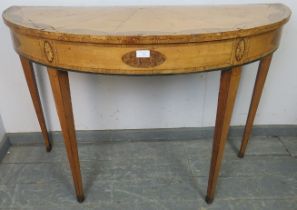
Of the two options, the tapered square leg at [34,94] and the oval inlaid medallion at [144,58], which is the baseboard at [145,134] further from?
the oval inlaid medallion at [144,58]

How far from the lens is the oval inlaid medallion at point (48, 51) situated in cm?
78

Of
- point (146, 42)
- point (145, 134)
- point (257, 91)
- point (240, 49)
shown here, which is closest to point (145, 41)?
point (146, 42)

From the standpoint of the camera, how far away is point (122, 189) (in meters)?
1.18

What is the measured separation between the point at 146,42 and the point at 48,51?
27 cm

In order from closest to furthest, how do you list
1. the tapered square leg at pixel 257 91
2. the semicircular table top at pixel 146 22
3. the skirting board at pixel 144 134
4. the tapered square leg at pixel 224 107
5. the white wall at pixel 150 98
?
the semicircular table top at pixel 146 22 < the tapered square leg at pixel 224 107 < the tapered square leg at pixel 257 91 < the white wall at pixel 150 98 < the skirting board at pixel 144 134

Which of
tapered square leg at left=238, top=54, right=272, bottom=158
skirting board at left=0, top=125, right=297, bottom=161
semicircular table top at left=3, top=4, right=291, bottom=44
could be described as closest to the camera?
semicircular table top at left=3, top=4, right=291, bottom=44

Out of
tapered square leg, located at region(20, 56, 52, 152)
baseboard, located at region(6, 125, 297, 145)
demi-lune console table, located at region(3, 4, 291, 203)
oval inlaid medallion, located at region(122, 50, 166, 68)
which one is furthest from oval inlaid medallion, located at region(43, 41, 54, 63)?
baseboard, located at region(6, 125, 297, 145)

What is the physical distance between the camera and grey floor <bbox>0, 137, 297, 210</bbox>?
1127mm

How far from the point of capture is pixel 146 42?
2.34ft

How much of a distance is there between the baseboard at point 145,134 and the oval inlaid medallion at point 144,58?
2.43 ft

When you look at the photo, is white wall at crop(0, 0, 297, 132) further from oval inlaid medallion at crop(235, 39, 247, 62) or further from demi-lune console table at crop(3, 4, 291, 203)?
oval inlaid medallion at crop(235, 39, 247, 62)

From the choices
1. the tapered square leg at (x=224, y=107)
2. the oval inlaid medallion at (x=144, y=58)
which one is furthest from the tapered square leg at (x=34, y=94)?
Answer: the tapered square leg at (x=224, y=107)

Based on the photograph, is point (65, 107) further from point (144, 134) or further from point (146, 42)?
point (144, 134)

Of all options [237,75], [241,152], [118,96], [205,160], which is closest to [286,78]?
[241,152]
